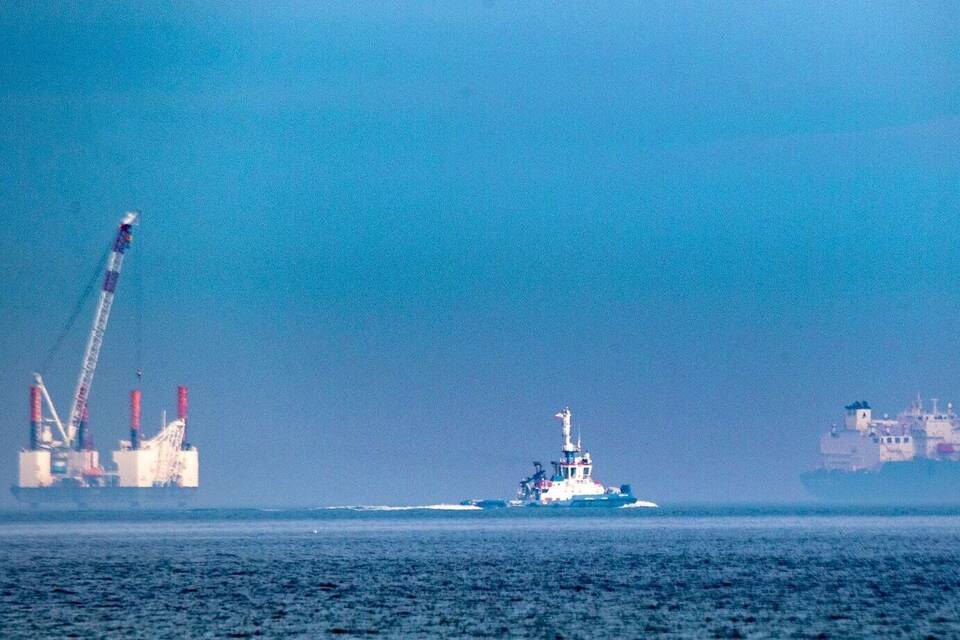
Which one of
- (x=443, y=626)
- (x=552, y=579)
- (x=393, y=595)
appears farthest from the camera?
(x=552, y=579)

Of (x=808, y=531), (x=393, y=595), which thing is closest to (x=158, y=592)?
(x=393, y=595)

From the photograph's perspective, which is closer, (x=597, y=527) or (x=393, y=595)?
(x=393, y=595)

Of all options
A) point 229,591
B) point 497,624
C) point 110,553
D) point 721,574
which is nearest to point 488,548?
point 110,553

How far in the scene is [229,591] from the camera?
250 ft

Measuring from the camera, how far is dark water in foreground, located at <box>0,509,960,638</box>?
58531 millimetres

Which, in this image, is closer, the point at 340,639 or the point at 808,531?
the point at 340,639

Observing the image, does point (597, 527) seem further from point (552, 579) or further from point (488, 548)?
point (552, 579)

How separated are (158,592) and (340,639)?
24.7 m

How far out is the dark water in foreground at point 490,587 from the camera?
192 ft

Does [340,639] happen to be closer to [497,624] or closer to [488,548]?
[497,624]

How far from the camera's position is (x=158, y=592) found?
76625 mm

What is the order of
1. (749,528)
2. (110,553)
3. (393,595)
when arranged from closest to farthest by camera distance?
(393,595) → (110,553) → (749,528)

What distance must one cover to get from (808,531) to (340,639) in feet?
351

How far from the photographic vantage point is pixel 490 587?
77.4m
